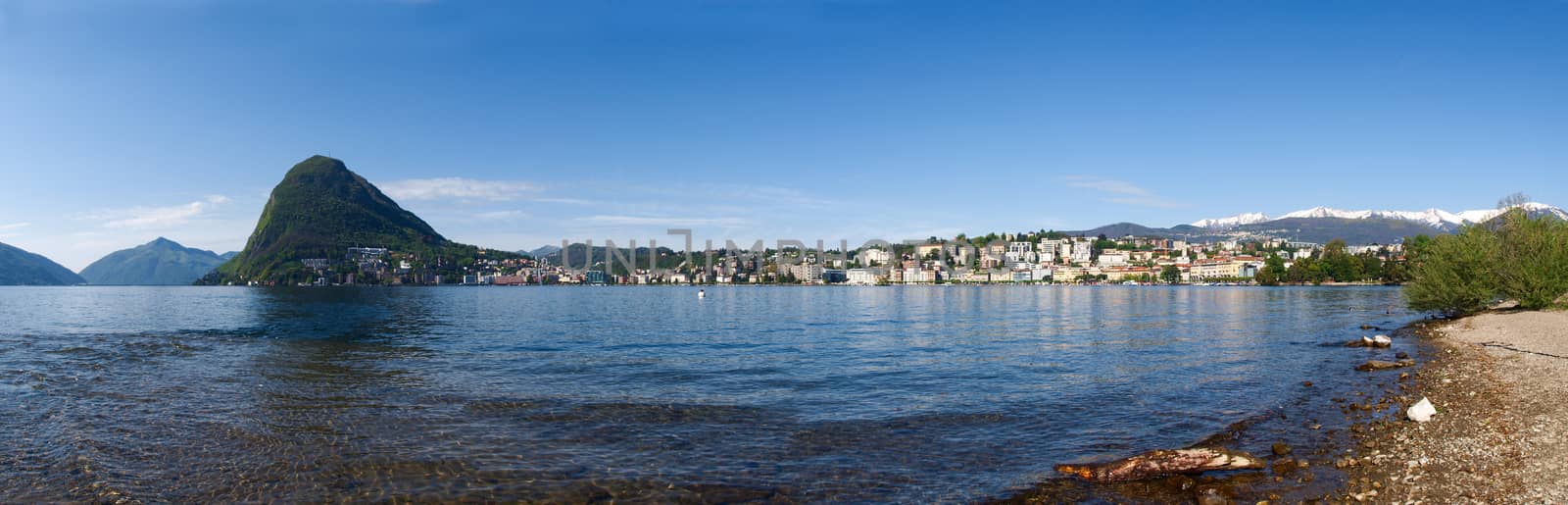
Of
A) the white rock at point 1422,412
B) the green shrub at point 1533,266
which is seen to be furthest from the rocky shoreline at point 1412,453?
the green shrub at point 1533,266

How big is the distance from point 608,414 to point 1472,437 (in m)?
17.6

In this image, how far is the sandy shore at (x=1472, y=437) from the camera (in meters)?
10.0

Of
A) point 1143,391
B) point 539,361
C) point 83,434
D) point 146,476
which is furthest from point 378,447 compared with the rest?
point 1143,391

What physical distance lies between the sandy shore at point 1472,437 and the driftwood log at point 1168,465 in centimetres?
157

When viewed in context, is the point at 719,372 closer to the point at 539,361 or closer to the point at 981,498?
the point at 539,361

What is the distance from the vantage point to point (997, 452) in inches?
549

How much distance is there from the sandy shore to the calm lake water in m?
2.83

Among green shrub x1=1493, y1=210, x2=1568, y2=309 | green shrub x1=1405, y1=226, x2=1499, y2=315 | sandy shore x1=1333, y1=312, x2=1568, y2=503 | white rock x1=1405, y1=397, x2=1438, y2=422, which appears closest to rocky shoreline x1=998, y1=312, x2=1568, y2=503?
sandy shore x1=1333, y1=312, x2=1568, y2=503

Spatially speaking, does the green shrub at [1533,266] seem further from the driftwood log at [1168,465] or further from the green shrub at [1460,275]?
the driftwood log at [1168,465]

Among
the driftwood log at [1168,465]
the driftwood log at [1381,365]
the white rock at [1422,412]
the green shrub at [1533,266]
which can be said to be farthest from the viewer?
the green shrub at [1533,266]

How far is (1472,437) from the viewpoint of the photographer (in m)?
12.9

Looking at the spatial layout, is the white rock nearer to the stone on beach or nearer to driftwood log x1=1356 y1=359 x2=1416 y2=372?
driftwood log x1=1356 y1=359 x2=1416 y2=372

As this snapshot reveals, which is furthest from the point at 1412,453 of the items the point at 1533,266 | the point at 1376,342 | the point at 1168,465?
the point at 1533,266

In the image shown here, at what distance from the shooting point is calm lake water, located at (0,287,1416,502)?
12281mm
